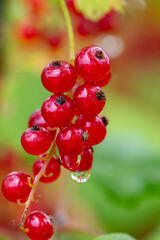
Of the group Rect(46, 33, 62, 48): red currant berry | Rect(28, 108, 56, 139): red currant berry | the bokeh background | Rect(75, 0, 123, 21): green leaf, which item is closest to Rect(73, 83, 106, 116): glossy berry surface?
Rect(28, 108, 56, 139): red currant berry

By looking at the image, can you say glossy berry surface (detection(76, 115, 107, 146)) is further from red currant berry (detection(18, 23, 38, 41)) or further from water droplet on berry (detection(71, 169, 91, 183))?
red currant berry (detection(18, 23, 38, 41))

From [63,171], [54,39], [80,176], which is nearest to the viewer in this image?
[80,176]

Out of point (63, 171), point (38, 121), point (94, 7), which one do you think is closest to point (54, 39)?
point (63, 171)

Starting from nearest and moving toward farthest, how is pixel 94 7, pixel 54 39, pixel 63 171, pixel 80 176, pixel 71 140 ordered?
pixel 71 140, pixel 80 176, pixel 94 7, pixel 63 171, pixel 54 39

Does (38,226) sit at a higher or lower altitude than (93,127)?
lower

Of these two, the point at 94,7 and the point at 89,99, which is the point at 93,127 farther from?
the point at 94,7

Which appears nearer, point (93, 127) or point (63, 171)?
point (93, 127)

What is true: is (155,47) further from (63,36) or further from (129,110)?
(63,36)
